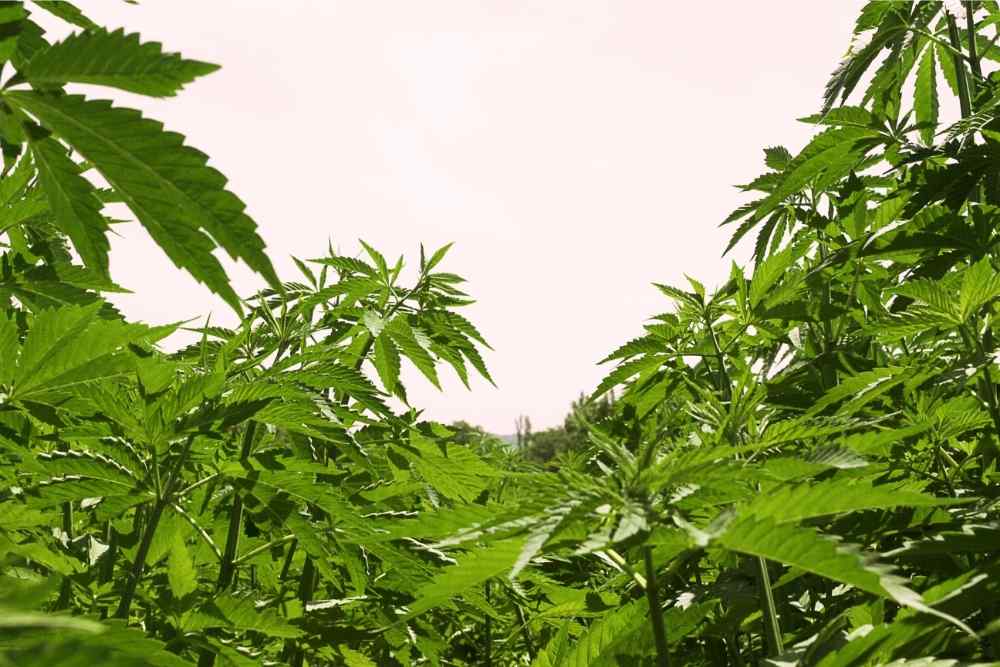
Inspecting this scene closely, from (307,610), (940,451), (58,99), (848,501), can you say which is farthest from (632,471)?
(307,610)

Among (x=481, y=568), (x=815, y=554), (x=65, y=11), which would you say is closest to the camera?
(x=815, y=554)

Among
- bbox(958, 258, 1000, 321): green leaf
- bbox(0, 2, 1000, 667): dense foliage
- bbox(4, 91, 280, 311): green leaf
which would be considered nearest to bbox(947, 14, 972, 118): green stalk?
bbox(0, 2, 1000, 667): dense foliage

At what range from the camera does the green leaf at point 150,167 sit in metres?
0.81

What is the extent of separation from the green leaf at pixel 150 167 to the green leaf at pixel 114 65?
27 millimetres

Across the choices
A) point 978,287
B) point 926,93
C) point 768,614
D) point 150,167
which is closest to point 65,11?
point 150,167

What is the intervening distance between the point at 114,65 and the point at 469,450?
1491mm

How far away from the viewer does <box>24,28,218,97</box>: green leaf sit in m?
0.81

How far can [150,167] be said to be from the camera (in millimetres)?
817

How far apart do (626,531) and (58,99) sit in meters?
0.79

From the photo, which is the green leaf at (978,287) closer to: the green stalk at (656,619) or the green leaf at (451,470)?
the green stalk at (656,619)

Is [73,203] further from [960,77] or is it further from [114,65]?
[960,77]

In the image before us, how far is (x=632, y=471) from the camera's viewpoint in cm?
96

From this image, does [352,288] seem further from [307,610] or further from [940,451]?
[940,451]

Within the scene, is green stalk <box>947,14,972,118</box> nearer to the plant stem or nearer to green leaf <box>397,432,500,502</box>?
green leaf <box>397,432,500,502</box>
